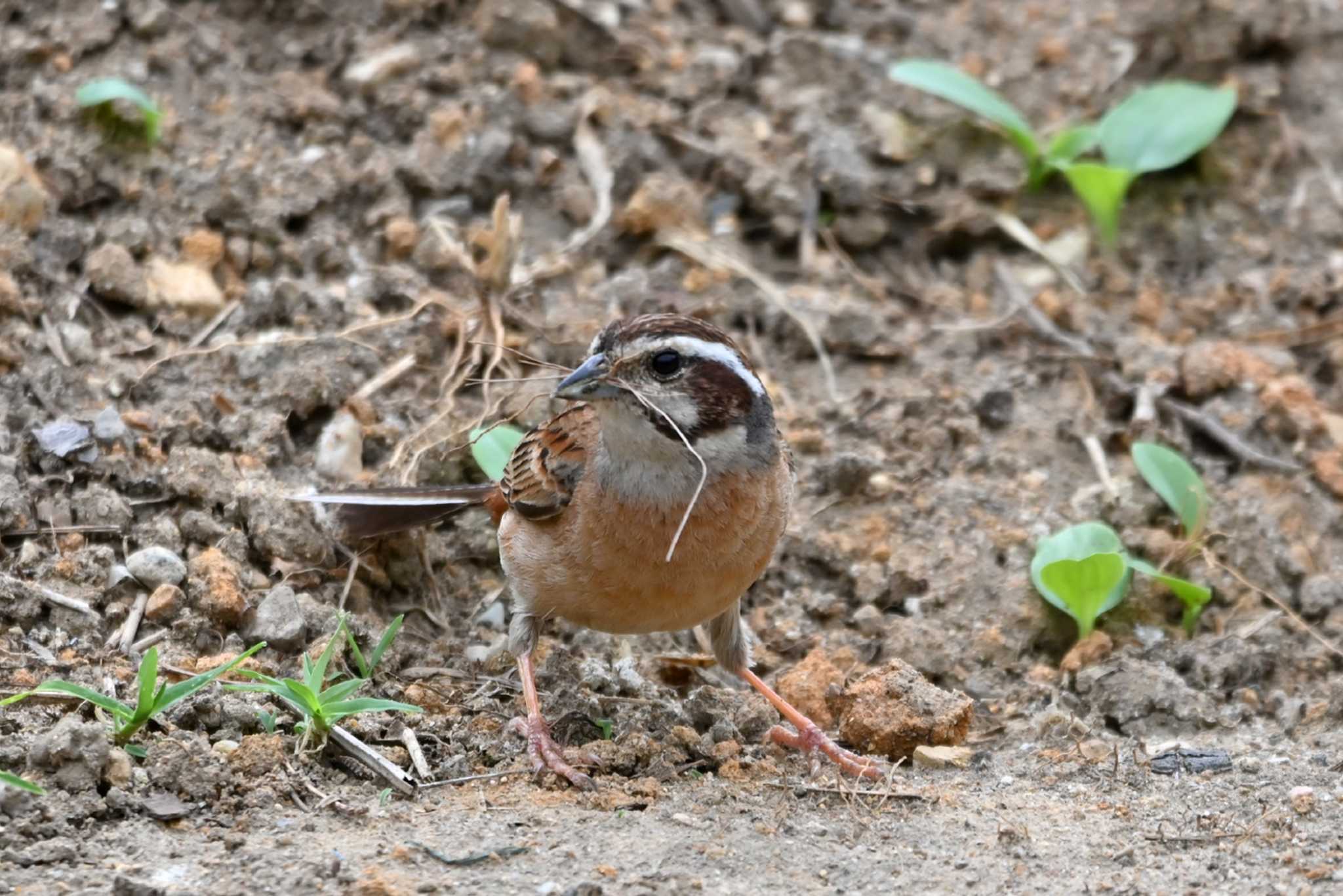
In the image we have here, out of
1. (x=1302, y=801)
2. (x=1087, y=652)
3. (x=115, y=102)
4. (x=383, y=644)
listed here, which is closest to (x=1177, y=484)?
(x=1087, y=652)

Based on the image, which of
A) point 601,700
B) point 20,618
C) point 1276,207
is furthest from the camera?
point 1276,207

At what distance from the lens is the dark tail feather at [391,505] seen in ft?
21.7

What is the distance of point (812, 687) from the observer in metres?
6.55

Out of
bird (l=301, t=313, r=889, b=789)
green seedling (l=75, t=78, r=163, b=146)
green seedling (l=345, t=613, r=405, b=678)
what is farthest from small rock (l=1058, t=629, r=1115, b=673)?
green seedling (l=75, t=78, r=163, b=146)

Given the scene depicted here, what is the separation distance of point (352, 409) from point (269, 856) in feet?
9.67

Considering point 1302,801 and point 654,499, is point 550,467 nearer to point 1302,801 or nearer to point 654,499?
point 654,499

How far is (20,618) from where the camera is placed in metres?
5.80

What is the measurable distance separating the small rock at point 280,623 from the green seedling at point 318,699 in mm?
581

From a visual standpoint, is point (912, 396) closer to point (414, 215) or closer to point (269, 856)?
point (414, 215)

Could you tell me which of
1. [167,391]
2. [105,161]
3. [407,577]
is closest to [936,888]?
[407,577]

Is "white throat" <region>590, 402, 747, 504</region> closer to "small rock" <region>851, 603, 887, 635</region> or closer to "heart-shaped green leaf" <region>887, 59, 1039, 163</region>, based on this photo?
"small rock" <region>851, 603, 887, 635</region>

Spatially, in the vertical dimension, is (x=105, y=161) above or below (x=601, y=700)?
above

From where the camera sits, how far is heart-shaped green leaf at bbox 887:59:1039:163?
8523 mm

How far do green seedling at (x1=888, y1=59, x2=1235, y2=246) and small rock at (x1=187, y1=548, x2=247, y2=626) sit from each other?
4403 mm
